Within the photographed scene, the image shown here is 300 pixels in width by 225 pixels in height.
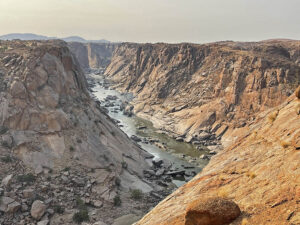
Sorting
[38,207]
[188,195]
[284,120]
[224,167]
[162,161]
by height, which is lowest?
[162,161]

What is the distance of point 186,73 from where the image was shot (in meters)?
73.1

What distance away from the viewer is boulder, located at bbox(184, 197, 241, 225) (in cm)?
867

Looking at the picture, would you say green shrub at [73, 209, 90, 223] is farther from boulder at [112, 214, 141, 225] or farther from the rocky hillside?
boulder at [112, 214, 141, 225]

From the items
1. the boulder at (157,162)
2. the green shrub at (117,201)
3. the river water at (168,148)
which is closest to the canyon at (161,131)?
the boulder at (157,162)

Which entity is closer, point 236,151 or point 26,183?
point 236,151

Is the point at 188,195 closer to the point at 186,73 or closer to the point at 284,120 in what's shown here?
the point at 284,120

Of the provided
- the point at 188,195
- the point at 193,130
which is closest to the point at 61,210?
the point at 188,195

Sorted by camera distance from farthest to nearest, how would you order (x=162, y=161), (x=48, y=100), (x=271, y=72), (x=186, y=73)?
(x=186, y=73) < (x=271, y=72) < (x=162, y=161) < (x=48, y=100)

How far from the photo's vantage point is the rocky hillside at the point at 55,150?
71.5ft

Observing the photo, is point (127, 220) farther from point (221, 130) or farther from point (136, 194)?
point (221, 130)

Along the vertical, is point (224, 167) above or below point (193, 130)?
above

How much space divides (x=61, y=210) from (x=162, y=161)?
1891 cm

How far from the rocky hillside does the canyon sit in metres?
0.10

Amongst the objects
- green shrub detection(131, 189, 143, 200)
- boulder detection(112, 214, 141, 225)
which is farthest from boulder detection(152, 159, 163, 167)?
boulder detection(112, 214, 141, 225)
